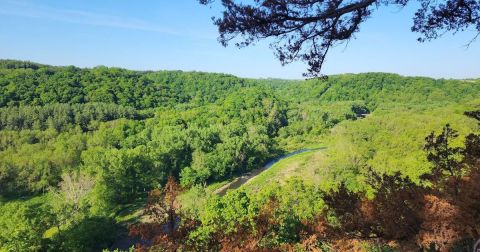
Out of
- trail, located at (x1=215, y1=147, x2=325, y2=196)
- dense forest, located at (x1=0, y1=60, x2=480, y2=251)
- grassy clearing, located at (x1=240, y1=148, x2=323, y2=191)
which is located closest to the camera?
dense forest, located at (x1=0, y1=60, x2=480, y2=251)

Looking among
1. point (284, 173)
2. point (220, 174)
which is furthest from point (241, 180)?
point (284, 173)

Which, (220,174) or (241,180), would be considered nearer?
(220,174)

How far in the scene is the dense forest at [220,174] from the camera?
20.7ft

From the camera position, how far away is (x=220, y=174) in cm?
4812

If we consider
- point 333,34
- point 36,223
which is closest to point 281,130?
point 36,223

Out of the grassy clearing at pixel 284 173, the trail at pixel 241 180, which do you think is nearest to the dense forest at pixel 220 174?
the grassy clearing at pixel 284 173

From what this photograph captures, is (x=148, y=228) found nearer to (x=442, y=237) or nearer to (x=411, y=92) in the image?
(x=442, y=237)

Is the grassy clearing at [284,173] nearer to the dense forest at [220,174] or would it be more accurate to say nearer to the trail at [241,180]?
the dense forest at [220,174]

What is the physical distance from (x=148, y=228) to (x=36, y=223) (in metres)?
21.3

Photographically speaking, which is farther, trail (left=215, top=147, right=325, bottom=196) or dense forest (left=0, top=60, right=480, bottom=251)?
trail (left=215, top=147, right=325, bottom=196)

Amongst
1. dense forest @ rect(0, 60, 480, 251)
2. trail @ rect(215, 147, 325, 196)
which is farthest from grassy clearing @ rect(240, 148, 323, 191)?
trail @ rect(215, 147, 325, 196)

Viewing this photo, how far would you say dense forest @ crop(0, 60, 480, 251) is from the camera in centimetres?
630

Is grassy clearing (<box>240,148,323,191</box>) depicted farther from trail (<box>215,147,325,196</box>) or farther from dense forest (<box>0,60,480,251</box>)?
trail (<box>215,147,325,196</box>)

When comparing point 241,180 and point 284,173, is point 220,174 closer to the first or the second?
point 241,180
